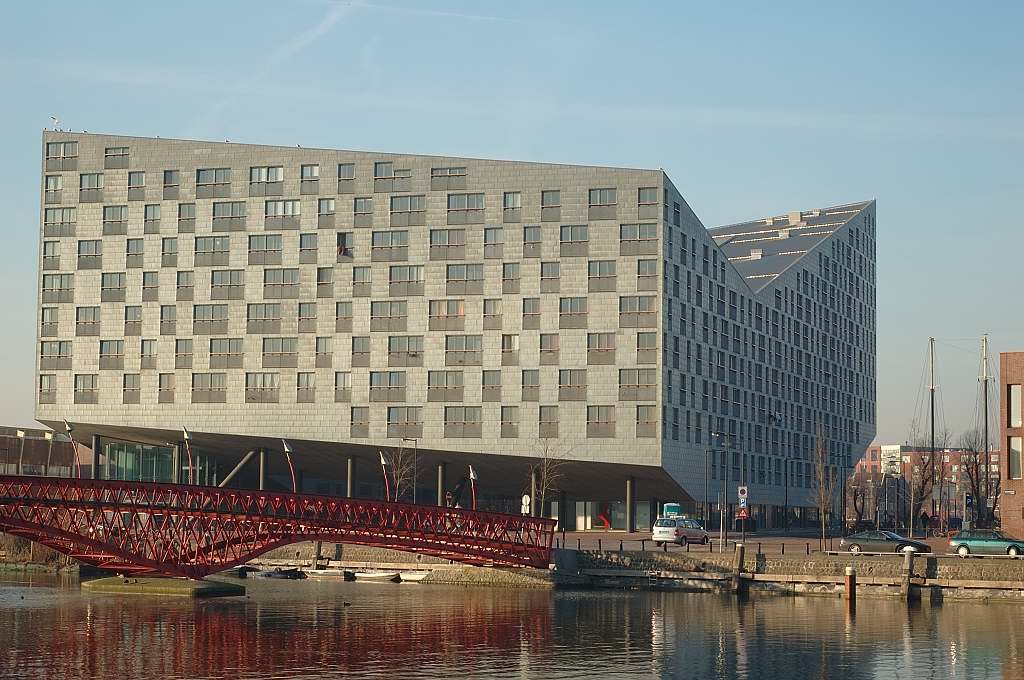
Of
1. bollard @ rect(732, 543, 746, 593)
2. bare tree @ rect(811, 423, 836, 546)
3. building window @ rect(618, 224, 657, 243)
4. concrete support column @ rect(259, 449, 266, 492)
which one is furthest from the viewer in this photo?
bare tree @ rect(811, 423, 836, 546)

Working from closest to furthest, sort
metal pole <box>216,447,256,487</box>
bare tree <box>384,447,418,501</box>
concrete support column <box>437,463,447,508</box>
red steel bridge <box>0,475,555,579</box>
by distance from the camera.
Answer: red steel bridge <box>0,475,555,579</box> < bare tree <box>384,447,418,501</box> < concrete support column <box>437,463,447,508</box> < metal pole <box>216,447,256,487</box>

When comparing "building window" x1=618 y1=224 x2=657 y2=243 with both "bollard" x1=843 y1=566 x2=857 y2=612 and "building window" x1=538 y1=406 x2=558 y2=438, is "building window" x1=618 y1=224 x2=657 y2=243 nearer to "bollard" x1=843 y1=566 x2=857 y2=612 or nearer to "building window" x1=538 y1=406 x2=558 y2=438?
"building window" x1=538 y1=406 x2=558 y2=438

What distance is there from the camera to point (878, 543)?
9388cm

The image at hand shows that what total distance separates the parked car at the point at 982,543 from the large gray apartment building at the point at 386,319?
113 feet

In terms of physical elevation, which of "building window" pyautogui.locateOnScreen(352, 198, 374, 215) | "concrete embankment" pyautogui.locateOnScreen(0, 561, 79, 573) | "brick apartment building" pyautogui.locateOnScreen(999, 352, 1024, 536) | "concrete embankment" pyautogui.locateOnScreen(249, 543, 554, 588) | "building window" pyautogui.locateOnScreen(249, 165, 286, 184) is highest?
"building window" pyautogui.locateOnScreen(249, 165, 286, 184)

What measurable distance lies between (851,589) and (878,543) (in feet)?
69.3

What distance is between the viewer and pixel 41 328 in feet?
433

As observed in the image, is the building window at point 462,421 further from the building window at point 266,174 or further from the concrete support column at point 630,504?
the building window at point 266,174

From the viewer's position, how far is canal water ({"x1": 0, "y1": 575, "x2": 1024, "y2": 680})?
49.5 metres

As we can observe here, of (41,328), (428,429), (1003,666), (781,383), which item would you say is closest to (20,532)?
(1003,666)

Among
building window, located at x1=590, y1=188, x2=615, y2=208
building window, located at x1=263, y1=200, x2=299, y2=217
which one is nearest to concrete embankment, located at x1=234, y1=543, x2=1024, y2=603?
building window, located at x1=590, y1=188, x2=615, y2=208

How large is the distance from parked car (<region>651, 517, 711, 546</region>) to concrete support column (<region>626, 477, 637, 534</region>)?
15.8 m

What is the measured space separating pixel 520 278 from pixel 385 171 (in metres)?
15.7

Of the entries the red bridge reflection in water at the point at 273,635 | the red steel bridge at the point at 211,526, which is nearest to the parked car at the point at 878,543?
the red steel bridge at the point at 211,526
